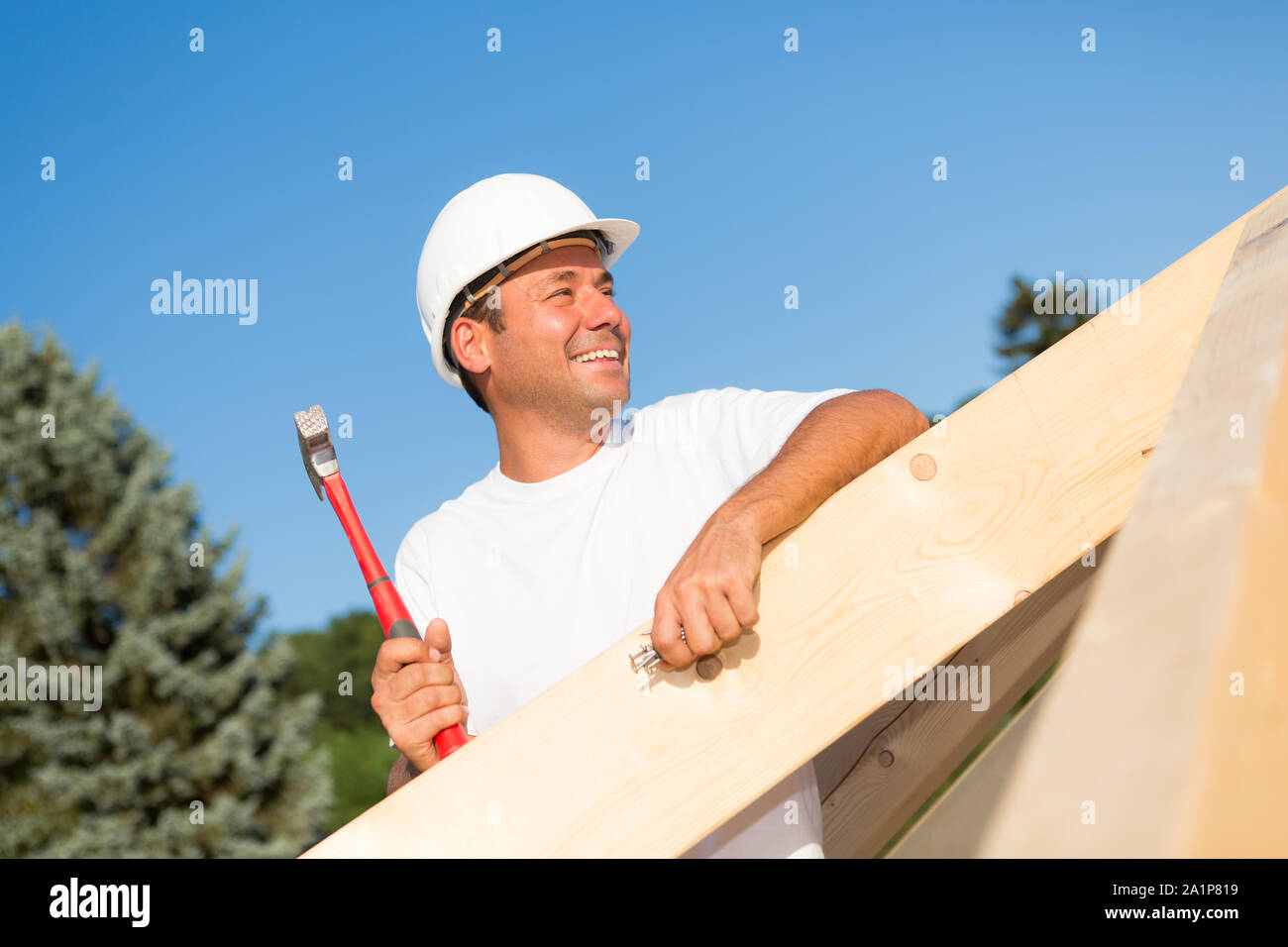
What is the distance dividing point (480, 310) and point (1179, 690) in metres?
2.71

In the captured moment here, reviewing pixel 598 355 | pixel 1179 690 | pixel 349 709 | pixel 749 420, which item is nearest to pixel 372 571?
pixel 749 420

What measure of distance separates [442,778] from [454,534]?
150 cm

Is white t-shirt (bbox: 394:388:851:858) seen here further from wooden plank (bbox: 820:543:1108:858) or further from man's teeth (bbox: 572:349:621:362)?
man's teeth (bbox: 572:349:621:362)

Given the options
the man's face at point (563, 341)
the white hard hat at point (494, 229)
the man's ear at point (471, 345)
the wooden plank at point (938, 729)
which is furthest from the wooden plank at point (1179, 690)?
the man's ear at point (471, 345)

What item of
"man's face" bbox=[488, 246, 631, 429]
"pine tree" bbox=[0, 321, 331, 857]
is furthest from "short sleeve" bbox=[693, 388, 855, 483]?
"pine tree" bbox=[0, 321, 331, 857]

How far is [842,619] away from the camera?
1264 millimetres

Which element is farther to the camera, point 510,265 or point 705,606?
point 510,265

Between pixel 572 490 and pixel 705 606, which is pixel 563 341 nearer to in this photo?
pixel 572 490

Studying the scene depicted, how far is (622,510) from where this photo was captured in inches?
98.7

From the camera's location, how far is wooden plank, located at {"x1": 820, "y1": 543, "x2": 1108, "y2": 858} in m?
2.02
